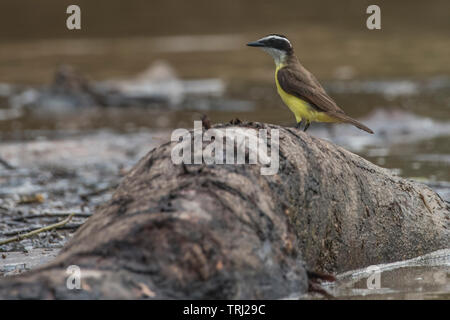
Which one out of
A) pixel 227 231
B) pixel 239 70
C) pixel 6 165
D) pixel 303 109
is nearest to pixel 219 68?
pixel 239 70

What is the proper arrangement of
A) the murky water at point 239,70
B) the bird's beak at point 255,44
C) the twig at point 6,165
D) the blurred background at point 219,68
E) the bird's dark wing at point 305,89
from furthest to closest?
1. the blurred background at point 219,68
2. the murky water at point 239,70
3. the twig at point 6,165
4. the bird's beak at point 255,44
5. the bird's dark wing at point 305,89

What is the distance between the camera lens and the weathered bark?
3.83m

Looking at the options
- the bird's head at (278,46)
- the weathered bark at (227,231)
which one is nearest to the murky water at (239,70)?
the weathered bark at (227,231)

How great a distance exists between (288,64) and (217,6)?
65.9 feet

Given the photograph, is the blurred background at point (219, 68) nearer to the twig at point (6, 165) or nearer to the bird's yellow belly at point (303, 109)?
the twig at point (6, 165)

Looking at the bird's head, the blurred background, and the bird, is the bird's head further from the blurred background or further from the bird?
the blurred background

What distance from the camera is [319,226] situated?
15.1 ft

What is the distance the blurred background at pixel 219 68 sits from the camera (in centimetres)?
1194

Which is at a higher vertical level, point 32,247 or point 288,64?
point 288,64

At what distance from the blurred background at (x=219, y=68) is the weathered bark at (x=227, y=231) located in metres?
3.53

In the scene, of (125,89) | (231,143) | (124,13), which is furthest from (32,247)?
(124,13)

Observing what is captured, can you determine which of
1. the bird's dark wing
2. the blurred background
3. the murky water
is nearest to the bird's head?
the bird's dark wing

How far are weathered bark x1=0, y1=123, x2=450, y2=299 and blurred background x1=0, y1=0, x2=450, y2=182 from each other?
139 inches

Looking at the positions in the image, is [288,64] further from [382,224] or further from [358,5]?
[358,5]
